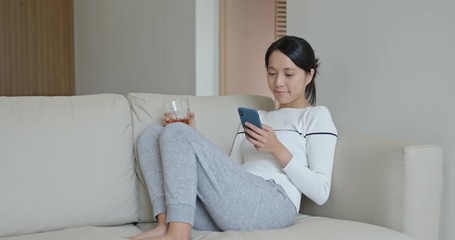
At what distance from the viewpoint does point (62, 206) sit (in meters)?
1.91

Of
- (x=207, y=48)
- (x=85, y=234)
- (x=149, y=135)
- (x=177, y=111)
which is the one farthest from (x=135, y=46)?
(x=85, y=234)

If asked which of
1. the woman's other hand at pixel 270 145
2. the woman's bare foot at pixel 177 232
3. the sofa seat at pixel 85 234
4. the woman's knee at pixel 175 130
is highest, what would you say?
the woman's knee at pixel 175 130

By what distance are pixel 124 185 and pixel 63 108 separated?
0.33 meters

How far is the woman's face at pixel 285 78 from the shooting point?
2.16 m

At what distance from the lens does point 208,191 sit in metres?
1.81

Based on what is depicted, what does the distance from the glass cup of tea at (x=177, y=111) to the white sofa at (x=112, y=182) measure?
0.14 meters

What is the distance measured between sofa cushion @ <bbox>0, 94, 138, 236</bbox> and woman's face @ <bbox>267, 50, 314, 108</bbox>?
0.56m

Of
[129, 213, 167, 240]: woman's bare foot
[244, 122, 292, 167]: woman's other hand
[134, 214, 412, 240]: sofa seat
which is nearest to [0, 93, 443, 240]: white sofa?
[134, 214, 412, 240]: sofa seat

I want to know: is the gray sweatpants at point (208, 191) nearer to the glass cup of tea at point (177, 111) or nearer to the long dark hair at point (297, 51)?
the glass cup of tea at point (177, 111)

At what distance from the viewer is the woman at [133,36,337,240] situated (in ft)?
5.82

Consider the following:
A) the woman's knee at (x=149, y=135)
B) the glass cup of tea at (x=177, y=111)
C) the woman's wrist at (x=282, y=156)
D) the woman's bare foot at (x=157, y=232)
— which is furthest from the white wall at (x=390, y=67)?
the woman's bare foot at (x=157, y=232)

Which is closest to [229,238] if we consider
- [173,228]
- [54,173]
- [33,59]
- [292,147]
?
[173,228]

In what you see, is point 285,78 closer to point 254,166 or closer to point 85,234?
point 254,166

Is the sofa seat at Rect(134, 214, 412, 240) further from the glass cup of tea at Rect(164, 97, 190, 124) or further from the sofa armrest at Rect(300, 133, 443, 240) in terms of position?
the glass cup of tea at Rect(164, 97, 190, 124)
